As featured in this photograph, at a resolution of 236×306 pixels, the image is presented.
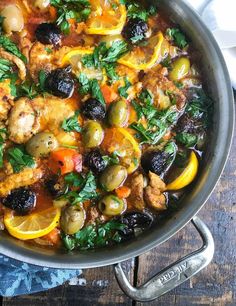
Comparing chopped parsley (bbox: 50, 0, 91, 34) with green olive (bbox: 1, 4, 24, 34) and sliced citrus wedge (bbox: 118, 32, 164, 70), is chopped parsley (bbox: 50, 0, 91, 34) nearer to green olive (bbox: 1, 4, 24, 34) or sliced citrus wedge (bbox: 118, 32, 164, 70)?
green olive (bbox: 1, 4, 24, 34)

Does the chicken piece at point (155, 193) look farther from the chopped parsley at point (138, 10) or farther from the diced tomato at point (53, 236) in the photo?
the chopped parsley at point (138, 10)

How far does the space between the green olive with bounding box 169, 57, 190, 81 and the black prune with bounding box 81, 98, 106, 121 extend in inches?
23.5

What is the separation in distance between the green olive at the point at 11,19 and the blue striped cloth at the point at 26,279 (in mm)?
1704

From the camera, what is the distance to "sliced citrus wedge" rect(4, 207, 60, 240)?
146 inches

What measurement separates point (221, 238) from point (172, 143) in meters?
1.03

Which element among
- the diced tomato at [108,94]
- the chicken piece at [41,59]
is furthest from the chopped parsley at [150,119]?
the chicken piece at [41,59]

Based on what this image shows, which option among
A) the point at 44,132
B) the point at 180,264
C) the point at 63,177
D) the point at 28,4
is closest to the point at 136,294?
the point at 180,264

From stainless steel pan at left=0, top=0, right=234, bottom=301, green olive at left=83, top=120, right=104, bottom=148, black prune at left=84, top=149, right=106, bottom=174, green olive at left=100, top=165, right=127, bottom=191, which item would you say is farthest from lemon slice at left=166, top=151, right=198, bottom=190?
green olive at left=83, top=120, right=104, bottom=148

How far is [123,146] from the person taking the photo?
384 centimetres

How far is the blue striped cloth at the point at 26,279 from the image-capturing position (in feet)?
13.5

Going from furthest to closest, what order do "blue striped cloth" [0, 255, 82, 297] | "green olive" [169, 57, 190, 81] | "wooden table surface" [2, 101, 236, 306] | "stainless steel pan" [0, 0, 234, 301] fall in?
"wooden table surface" [2, 101, 236, 306]
"blue striped cloth" [0, 255, 82, 297]
"green olive" [169, 57, 190, 81]
"stainless steel pan" [0, 0, 234, 301]

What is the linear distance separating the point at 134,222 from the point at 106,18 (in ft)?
4.84

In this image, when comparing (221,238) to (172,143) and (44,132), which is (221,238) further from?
(44,132)

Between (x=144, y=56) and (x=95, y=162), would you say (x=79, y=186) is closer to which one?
(x=95, y=162)
